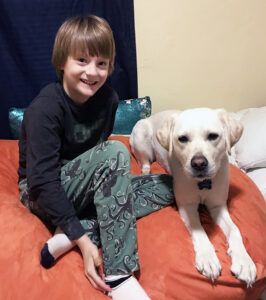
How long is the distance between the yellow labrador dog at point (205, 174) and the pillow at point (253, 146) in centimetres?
63

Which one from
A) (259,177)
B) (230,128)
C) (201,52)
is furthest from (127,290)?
(201,52)

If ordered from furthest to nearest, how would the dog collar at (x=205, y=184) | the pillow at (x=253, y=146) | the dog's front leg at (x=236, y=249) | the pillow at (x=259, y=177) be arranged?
the pillow at (x=253, y=146) → the pillow at (x=259, y=177) → the dog collar at (x=205, y=184) → the dog's front leg at (x=236, y=249)

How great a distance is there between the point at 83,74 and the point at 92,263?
0.81m

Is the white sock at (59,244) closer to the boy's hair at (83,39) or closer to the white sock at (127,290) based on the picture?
the white sock at (127,290)

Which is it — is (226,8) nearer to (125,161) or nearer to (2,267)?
(125,161)

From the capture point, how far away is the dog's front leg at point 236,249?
44.7 inches

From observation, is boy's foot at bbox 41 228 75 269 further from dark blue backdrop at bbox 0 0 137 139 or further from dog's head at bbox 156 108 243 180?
dark blue backdrop at bbox 0 0 137 139

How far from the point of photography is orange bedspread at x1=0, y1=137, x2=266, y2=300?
3.39 ft

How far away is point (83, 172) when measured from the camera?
1.21 m

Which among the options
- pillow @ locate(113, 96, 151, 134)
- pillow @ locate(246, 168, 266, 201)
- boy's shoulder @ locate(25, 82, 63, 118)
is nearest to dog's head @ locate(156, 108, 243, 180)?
boy's shoulder @ locate(25, 82, 63, 118)

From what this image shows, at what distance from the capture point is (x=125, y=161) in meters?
1.19

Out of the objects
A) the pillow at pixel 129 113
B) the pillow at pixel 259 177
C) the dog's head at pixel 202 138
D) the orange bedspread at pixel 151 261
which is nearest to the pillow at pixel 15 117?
the pillow at pixel 129 113

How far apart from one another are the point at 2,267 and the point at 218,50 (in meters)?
2.27

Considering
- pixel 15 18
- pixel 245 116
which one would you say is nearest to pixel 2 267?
pixel 15 18
